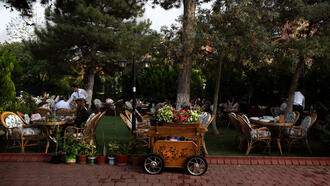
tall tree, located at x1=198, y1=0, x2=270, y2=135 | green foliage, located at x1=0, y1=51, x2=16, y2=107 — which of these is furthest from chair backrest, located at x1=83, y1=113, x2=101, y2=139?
tall tree, located at x1=198, y1=0, x2=270, y2=135

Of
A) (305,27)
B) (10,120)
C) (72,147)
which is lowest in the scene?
(72,147)

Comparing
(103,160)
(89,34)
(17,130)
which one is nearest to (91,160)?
(103,160)

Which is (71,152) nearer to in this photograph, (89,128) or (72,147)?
(72,147)

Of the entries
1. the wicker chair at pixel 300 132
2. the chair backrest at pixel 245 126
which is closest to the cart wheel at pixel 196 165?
the chair backrest at pixel 245 126

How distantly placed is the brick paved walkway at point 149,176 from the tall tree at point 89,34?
12.0 m

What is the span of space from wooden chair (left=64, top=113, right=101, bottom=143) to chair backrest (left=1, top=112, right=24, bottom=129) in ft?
3.92

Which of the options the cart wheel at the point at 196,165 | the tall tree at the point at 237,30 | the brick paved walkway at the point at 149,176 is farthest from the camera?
the tall tree at the point at 237,30

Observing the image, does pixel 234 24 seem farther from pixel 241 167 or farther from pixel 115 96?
pixel 115 96

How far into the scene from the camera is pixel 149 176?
5168mm

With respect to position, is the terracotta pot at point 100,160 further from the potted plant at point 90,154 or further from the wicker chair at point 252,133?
the wicker chair at point 252,133

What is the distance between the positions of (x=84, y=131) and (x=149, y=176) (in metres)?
2.14

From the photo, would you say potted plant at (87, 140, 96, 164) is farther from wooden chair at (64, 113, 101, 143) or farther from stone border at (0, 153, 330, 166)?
stone border at (0, 153, 330, 166)

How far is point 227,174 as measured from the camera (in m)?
5.38

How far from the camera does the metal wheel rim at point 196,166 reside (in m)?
5.23
